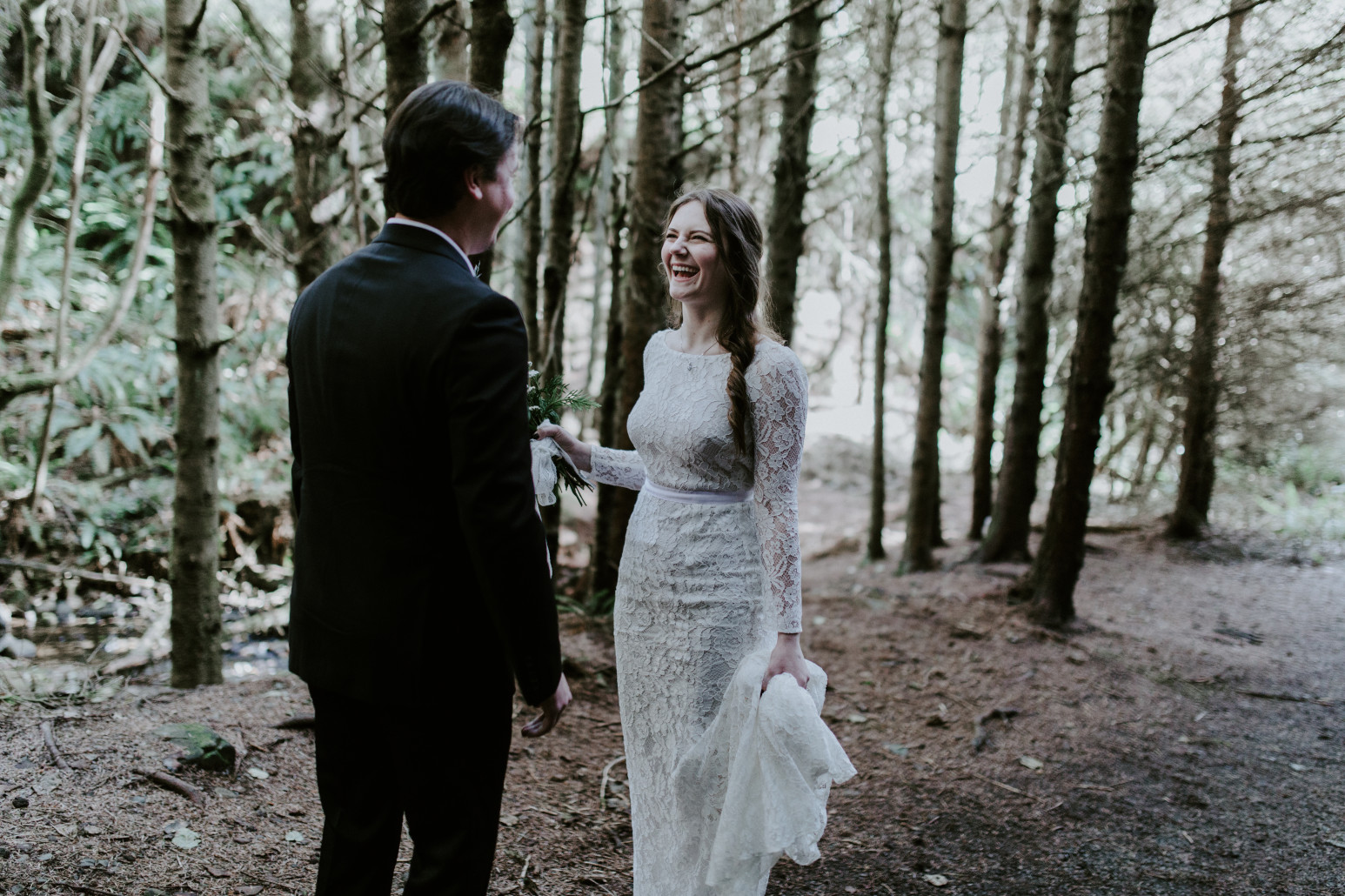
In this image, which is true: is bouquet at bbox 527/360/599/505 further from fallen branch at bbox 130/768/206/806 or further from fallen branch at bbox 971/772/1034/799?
fallen branch at bbox 971/772/1034/799

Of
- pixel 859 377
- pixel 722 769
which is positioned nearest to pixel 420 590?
pixel 722 769

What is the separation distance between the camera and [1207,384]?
33.2 feet

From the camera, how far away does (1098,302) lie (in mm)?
→ 6125

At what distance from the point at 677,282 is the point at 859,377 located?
19435mm

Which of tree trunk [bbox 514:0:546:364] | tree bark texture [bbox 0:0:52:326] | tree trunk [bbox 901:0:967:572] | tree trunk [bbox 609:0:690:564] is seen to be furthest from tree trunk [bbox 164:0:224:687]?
tree trunk [bbox 901:0:967:572]

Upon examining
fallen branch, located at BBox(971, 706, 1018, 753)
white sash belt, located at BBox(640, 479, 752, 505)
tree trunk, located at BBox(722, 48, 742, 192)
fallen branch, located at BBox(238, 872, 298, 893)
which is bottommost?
fallen branch, located at BBox(971, 706, 1018, 753)

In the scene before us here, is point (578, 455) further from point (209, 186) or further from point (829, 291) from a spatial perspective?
point (829, 291)

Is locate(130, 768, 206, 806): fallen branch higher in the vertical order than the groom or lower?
lower

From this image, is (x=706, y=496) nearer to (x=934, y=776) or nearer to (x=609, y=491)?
(x=934, y=776)

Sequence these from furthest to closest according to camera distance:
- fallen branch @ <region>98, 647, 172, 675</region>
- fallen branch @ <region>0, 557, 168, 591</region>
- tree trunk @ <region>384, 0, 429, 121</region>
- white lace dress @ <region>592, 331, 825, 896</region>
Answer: fallen branch @ <region>0, 557, 168, 591</region>, fallen branch @ <region>98, 647, 172, 675</region>, tree trunk @ <region>384, 0, 429, 121</region>, white lace dress @ <region>592, 331, 825, 896</region>

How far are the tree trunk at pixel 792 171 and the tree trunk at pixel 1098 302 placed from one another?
2113 mm

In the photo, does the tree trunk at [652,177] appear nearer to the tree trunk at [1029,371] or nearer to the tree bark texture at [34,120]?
the tree bark texture at [34,120]

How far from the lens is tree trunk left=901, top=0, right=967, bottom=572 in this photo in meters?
7.77

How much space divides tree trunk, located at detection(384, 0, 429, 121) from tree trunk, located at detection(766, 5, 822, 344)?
12.2 feet
